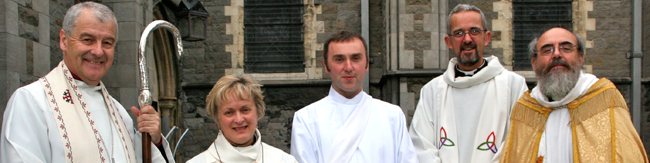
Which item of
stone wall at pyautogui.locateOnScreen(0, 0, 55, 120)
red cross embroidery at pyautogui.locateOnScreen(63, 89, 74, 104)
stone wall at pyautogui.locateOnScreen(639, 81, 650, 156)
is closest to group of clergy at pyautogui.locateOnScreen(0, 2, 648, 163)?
red cross embroidery at pyautogui.locateOnScreen(63, 89, 74, 104)

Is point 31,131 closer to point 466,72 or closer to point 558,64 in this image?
Result: point 466,72

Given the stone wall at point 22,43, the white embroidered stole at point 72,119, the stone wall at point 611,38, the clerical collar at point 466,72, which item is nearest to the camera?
the white embroidered stole at point 72,119

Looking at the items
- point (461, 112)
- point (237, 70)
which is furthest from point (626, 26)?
point (461, 112)

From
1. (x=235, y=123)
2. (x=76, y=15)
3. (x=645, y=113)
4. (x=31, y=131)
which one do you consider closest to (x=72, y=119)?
(x=31, y=131)

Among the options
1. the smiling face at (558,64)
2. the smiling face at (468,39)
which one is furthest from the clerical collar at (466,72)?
the smiling face at (558,64)

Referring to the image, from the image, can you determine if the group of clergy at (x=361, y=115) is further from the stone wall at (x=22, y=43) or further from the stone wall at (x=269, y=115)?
the stone wall at (x=269, y=115)

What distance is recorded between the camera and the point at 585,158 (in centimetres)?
236

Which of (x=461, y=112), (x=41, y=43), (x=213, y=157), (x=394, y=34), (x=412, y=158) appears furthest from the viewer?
(x=394, y=34)

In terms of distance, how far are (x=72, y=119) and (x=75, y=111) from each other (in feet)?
0.15

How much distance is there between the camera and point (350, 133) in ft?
8.59

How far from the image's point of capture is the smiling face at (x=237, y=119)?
2273 mm

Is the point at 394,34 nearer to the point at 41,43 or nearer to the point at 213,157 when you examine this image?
the point at 41,43

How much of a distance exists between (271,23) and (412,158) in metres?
7.34

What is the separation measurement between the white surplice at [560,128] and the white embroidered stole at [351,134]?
894mm
